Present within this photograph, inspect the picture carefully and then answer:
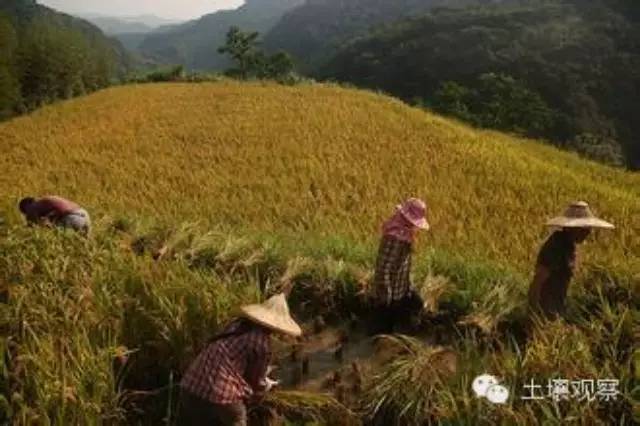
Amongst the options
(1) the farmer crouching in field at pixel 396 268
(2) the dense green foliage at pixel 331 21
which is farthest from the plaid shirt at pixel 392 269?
(2) the dense green foliage at pixel 331 21

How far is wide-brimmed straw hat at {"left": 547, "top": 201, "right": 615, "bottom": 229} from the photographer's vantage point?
4.80m

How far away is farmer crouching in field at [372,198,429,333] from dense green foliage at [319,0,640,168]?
34.8 m

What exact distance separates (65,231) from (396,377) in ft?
9.83

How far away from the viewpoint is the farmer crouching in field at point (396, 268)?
5.25m

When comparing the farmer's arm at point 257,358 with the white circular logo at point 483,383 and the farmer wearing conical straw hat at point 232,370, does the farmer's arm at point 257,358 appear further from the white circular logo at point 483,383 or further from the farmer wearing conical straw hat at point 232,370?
the white circular logo at point 483,383

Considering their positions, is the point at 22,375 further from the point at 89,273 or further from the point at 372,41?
the point at 372,41

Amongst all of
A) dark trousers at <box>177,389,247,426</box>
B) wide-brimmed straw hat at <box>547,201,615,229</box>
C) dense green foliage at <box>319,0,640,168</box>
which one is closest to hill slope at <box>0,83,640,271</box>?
wide-brimmed straw hat at <box>547,201,615,229</box>

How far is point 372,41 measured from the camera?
85250 millimetres

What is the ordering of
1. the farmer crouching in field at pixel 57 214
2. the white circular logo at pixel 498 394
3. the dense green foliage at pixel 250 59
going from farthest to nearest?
the dense green foliage at pixel 250 59, the farmer crouching in field at pixel 57 214, the white circular logo at pixel 498 394

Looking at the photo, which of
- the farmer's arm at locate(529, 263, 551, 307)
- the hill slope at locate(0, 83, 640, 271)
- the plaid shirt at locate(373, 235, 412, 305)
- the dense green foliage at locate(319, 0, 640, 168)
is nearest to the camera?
the farmer's arm at locate(529, 263, 551, 307)

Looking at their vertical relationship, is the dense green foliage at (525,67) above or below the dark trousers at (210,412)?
below

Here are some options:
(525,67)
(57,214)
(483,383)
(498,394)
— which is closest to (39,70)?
(525,67)

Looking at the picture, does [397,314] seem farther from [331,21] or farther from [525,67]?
[331,21]

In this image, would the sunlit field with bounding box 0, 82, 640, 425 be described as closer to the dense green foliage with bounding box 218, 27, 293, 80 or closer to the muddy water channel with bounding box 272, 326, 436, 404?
the muddy water channel with bounding box 272, 326, 436, 404
